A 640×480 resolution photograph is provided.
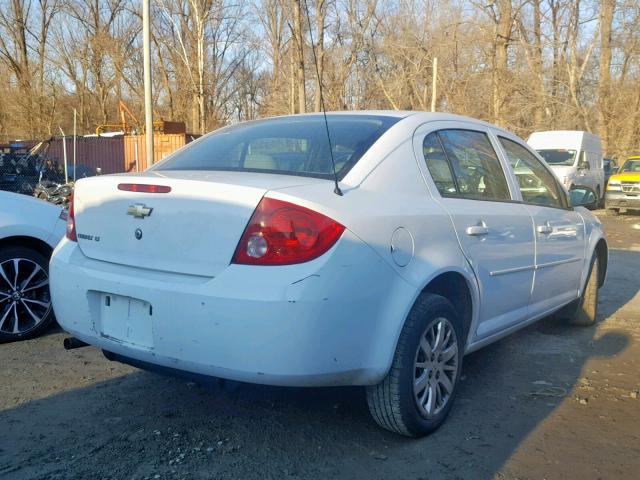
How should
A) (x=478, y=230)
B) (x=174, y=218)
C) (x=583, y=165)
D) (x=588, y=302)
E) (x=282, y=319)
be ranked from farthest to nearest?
(x=583, y=165) → (x=588, y=302) → (x=478, y=230) → (x=174, y=218) → (x=282, y=319)

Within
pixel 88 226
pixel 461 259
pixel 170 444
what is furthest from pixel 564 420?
pixel 88 226

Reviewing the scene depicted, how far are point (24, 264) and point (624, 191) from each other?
51.8 ft

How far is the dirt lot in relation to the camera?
9.23 ft

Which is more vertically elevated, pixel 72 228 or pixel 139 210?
pixel 139 210

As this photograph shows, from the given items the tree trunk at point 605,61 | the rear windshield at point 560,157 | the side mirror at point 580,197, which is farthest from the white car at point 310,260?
the tree trunk at point 605,61

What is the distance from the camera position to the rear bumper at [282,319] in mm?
2512

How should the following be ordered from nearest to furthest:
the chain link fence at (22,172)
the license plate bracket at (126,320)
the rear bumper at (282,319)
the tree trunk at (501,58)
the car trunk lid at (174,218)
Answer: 1. the rear bumper at (282,319)
2. the car trunk lid at (174,218)
3. the license plate bracket at (126,320)
4. the chain link fence at (22,172)
5. the tree trunk at (501,58)

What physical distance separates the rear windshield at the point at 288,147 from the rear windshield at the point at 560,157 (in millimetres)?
15488

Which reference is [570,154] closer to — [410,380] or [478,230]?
[478,230]

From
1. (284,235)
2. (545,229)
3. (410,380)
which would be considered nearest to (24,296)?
(284,235)

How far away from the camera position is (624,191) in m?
16.7

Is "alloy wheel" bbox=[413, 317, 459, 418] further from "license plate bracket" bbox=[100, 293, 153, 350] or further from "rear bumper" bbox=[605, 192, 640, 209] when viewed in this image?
"rear bumper" bbox=[605, 192, 640, 209]

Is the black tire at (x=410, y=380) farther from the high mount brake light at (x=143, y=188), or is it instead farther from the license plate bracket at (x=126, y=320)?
the high mount brake light at (x=143, y=188)

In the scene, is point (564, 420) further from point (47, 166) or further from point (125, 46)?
point (125, 46)
